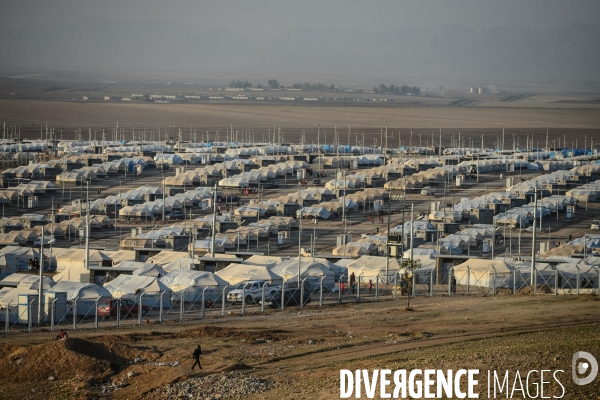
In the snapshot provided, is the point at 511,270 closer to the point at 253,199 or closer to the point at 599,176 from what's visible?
the point at 253,199

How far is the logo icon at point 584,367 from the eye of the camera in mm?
14000

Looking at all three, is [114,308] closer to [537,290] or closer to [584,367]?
[537,290]

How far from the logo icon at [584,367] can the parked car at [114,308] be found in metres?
13.7

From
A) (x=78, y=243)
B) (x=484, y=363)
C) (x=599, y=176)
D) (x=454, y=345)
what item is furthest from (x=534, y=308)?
(x=599, y=176)

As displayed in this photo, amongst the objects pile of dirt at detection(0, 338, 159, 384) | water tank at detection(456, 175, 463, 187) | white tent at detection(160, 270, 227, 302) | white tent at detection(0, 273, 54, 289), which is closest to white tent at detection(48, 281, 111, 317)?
white tent at detection(0, 273, 54, 289)

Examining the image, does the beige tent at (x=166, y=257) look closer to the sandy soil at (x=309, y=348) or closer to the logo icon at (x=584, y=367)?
the sandy soil at (x=309, y=348)

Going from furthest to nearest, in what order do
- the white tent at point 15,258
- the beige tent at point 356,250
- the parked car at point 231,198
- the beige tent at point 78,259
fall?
the parked car at point 231,198
the beige tent at point 356,250
the white tent at point 15,258
the beige tent at point 78,259

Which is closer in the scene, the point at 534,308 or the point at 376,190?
the point at 534,308

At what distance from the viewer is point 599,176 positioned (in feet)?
224

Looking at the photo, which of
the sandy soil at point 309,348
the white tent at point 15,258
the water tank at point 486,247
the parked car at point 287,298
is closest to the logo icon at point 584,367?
the sandy soil at point 309,348

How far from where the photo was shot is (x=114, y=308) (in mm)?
26062

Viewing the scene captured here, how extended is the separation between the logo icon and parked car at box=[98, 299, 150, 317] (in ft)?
44.8

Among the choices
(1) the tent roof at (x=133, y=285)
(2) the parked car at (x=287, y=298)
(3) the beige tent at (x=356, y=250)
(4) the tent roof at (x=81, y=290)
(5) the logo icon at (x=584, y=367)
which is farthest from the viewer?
(3) the beige tent at (x=356, y=250)

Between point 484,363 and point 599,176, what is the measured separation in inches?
2198
